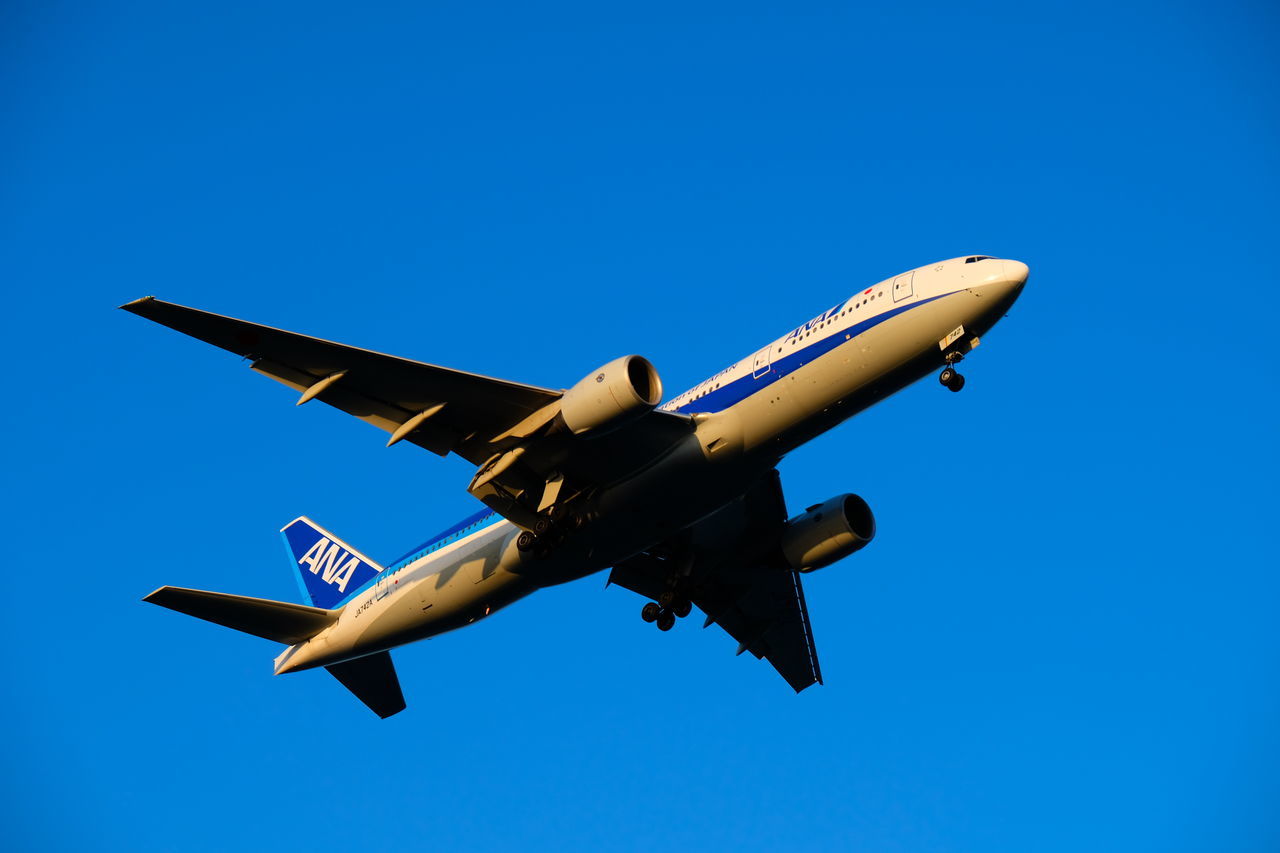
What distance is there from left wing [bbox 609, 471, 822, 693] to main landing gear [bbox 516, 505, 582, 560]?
5.79m

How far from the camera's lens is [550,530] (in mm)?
29750

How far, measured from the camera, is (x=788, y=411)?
2841 cm

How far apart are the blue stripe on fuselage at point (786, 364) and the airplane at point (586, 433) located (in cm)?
4

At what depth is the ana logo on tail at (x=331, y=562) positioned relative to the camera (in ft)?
122

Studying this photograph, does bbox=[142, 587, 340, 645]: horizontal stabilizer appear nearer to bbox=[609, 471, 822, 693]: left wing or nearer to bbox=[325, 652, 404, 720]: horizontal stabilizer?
bbox=[325, 652, 404, 720]: horizontal stabilizer

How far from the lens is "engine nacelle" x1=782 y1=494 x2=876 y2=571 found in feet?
112

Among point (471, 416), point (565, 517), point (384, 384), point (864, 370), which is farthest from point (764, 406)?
point (384, 384)

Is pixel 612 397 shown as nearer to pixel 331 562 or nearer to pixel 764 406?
pixel 764 406

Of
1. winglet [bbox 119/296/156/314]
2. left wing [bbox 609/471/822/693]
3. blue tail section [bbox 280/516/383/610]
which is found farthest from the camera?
blue tail section [bbox 280/516/383/610]

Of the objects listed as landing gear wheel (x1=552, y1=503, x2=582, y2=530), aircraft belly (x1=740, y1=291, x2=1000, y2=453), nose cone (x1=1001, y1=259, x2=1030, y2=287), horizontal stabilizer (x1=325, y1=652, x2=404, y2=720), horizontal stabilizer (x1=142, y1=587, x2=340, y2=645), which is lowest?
horizontal stabilizer (x1=325, y1=652, x2=404, y2=720)

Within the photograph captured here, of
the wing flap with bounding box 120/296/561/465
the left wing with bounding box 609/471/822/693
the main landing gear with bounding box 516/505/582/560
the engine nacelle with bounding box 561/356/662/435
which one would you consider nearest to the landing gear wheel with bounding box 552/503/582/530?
the main landing gear with bounding box 516/505/582/560

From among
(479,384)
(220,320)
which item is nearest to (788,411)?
(479,384)

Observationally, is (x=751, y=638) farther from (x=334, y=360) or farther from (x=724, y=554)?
(x=334, y=360)

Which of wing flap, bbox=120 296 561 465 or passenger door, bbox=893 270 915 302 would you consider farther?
passenger door, bbox=893 270 915 302
